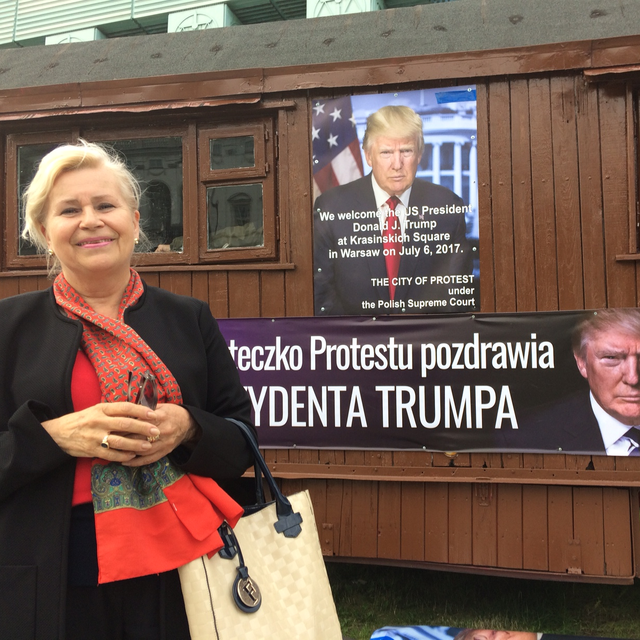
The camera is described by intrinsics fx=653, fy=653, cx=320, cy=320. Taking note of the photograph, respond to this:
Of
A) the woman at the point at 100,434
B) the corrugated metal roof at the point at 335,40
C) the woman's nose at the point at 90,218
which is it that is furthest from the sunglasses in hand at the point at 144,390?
the corrugated metal roof at the point at 335,40

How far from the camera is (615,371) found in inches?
139

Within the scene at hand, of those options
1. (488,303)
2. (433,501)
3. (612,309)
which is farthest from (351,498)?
(612,309)

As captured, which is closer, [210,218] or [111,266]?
[111,266]

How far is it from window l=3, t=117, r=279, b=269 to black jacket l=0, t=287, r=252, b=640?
8.29 ft

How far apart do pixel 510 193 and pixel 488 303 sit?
646mm

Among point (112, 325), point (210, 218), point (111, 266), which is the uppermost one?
point (210, 218)

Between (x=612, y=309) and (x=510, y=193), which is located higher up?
(x=510, y=193)

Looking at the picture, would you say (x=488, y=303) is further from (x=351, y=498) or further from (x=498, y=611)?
(x=498, y=611)

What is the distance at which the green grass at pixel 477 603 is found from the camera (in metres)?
3.85

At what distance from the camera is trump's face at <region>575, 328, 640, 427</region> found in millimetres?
3510

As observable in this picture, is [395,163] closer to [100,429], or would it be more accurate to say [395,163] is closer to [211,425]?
[211,425]

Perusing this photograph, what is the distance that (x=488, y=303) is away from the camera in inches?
148

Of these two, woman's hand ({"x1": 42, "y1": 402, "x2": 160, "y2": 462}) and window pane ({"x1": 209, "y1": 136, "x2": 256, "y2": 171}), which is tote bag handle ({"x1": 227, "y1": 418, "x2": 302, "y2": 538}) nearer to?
woman's hand ({"x1": 42, "y1": 402, "x2": 160, "y2": 462})

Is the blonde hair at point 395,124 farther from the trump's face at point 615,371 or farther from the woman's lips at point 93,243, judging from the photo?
the woman's lips at point 93,243
